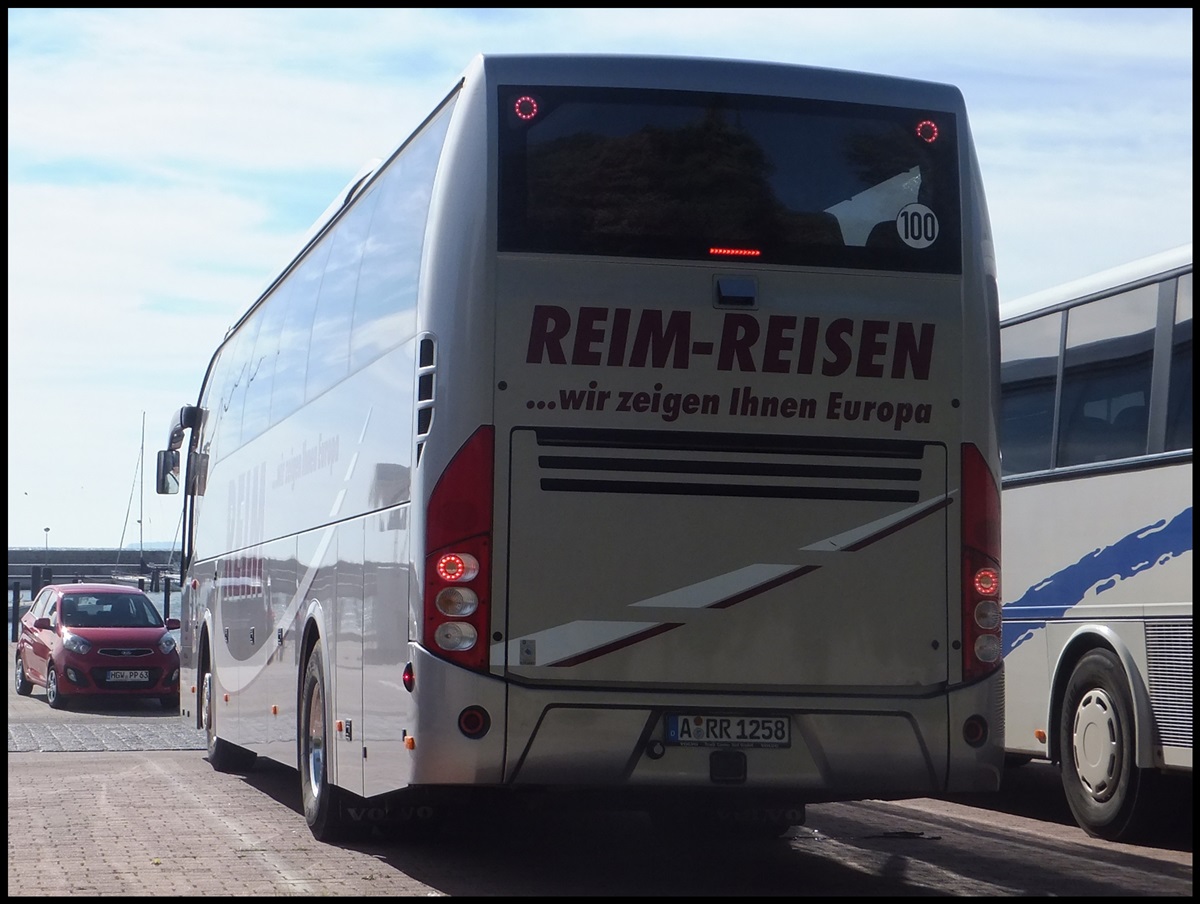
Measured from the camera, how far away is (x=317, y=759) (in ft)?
37.1

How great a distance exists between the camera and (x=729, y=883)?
9.36 m

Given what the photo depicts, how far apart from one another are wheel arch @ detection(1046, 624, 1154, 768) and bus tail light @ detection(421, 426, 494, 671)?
5079 mm

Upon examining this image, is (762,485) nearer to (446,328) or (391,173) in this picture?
(446,328)

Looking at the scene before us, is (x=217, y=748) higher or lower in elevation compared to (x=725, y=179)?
lower

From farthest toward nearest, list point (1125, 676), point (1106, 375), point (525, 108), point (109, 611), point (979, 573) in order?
point (109, 611)
point (1106, 375)
point (1125, 676)
point (979, 573)
point (525, 108)

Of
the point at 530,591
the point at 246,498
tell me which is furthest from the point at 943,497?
the point at 246,498

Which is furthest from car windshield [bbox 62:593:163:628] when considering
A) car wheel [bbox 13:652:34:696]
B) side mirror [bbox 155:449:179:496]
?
side mirror [bbox 155:449:179:496]

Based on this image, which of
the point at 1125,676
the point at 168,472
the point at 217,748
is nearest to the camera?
the point at 1125,676

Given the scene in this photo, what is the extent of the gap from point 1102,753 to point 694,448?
15.8 ft

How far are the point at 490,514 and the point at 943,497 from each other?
214 cm

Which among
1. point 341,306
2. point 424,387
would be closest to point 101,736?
point 341,306

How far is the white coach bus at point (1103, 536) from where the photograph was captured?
11562 millimetres

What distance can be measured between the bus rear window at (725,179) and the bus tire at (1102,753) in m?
4.18

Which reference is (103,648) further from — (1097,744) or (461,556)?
(461,556)
